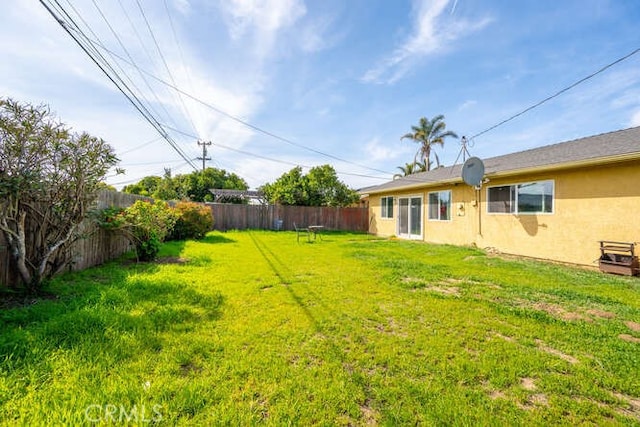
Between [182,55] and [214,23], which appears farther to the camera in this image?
[182,55]

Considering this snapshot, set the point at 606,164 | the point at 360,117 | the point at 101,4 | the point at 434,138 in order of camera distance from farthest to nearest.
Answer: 1. the point at 434,138
2. the point at 360,117
3. the point at 606,164
4. the point at 101,4

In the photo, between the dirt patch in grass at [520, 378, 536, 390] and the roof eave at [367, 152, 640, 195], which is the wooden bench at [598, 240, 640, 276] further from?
the dirt patch in grass at [520, 378, 536, 390]

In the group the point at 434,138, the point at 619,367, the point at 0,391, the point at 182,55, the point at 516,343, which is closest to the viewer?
the point at 0,391

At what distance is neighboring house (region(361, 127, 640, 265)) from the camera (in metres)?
5.90

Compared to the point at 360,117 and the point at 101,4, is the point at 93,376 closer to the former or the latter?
the point at 101,4

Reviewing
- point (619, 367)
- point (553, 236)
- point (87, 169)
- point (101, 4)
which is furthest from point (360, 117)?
point (619, 367)

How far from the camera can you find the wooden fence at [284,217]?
15.3 m

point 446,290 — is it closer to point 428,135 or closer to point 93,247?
point 93,247

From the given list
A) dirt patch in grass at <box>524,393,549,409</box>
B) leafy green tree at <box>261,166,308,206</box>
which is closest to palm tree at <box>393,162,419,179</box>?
leafy green tree at <box>261,166,308,206</box>

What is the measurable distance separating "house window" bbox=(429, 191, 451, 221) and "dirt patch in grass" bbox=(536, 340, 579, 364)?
27.7 ft

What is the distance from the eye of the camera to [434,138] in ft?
80.8

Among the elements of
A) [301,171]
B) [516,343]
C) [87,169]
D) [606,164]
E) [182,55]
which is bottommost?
[516,343]

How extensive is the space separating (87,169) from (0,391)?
10.3ft

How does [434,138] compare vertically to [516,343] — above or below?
above
